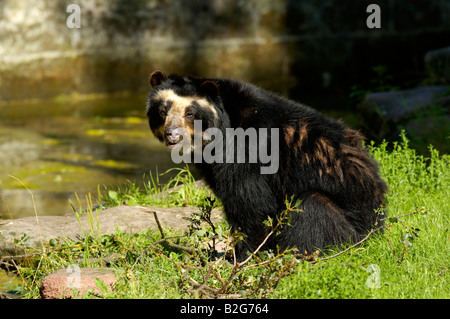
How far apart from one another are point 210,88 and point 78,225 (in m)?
1.56

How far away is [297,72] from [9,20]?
195 inches

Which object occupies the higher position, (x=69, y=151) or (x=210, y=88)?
(x=210, y=88)

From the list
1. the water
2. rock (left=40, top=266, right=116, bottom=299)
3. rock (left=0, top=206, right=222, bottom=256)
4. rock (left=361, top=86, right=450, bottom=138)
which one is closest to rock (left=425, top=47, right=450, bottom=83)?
rock (left=361, top=86, right=450, bottom=138)

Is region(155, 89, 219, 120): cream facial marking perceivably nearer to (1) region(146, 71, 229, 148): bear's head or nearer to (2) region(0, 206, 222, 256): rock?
(1) region(146, 71, 229, 148): bear's head

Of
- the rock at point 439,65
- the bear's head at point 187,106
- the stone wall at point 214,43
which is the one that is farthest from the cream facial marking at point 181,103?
the stone wall at point 214,43

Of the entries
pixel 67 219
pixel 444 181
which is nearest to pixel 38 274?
pixel 67 219

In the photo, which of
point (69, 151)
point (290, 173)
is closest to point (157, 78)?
point (290, 173)

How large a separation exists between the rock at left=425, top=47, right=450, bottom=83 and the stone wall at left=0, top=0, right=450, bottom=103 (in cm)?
239

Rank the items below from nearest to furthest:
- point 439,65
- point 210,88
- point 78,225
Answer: point 210,88 → point 78,225 → point 439,65

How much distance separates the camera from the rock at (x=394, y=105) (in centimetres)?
726

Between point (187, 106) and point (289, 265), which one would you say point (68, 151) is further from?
point (289, 265)

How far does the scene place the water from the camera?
6.46 m

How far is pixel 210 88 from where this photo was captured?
4.41m

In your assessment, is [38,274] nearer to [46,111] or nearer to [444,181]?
[444,181]
